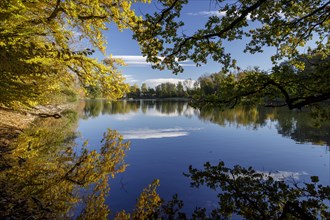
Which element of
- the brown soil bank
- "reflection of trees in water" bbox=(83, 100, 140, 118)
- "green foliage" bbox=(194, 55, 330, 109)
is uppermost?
"green foliage" bbox=(194, 55, 330, 109)

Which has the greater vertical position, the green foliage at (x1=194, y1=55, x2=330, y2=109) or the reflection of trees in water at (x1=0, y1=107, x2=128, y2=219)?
the green foliage at (x1=194, y1=55, x2=330, y2=109)

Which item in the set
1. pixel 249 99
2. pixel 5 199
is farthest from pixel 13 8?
pixel 249 99

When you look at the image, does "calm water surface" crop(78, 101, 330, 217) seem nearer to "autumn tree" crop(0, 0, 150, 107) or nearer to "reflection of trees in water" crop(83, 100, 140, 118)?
"autumn tree" crop(0, 0, 150, 107)

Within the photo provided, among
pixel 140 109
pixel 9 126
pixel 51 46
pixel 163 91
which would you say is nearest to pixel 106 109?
pixel 140 109

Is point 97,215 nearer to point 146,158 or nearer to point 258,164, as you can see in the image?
point 146,158

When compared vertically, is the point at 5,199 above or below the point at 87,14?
below

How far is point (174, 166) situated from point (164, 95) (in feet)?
500

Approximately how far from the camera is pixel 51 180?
818 centimetres

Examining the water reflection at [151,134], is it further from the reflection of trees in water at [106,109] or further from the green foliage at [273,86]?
the reflection of trees in water at [106,109]

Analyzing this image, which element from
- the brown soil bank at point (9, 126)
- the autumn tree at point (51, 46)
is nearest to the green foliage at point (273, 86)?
the autumn tree at point (51, 46)

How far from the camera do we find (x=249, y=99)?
27.3 ft

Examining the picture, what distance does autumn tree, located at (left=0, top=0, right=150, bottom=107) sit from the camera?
8.54m

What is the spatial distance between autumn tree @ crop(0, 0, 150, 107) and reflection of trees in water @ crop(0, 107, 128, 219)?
293 centimetres

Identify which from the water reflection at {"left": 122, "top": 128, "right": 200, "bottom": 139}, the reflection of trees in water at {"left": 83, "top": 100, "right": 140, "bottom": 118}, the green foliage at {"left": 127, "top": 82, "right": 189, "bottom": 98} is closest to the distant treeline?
the green foliage at {"left": 127, "top": 82, "right": 189, "bottom": 98}
